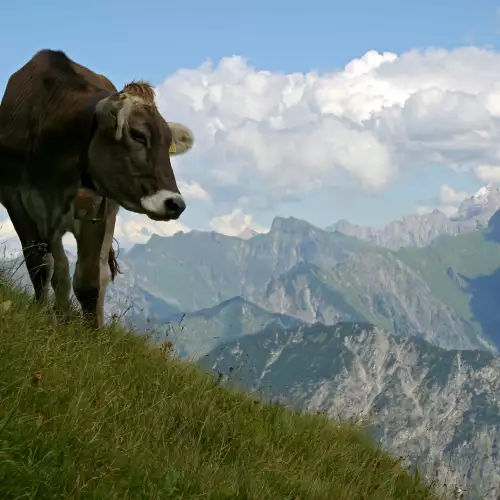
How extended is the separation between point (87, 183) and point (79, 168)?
0.20 meters

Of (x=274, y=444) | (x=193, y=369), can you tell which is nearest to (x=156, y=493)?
(x=274, y=444)

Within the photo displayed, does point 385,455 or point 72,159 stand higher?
point 72,159

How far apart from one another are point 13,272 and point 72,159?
169 centimetres

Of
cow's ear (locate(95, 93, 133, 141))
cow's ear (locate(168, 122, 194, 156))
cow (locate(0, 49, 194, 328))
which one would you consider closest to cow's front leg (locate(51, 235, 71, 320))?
cow (locate(0, 49, 194, 328))

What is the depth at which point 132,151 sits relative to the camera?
29.1ft

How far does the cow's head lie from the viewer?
8742 mm

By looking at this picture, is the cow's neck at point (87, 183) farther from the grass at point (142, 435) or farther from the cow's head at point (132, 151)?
the grass at point (142, 435)

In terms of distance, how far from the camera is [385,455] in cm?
1051

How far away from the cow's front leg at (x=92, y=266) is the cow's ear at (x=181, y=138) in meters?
1.15

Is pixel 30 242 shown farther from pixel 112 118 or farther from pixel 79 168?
pixel 112 118

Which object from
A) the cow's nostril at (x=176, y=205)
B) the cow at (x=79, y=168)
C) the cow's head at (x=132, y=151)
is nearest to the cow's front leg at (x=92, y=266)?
the cow at (x=79, y=168)

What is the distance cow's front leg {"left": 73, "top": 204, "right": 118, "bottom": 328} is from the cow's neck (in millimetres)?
350

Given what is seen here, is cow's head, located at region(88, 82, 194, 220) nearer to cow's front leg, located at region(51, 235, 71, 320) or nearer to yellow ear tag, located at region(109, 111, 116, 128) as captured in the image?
yellow ear tag, located at region(109, 111, 116, 128)

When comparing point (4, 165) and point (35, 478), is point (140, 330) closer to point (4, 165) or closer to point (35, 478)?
point (4, 165)
